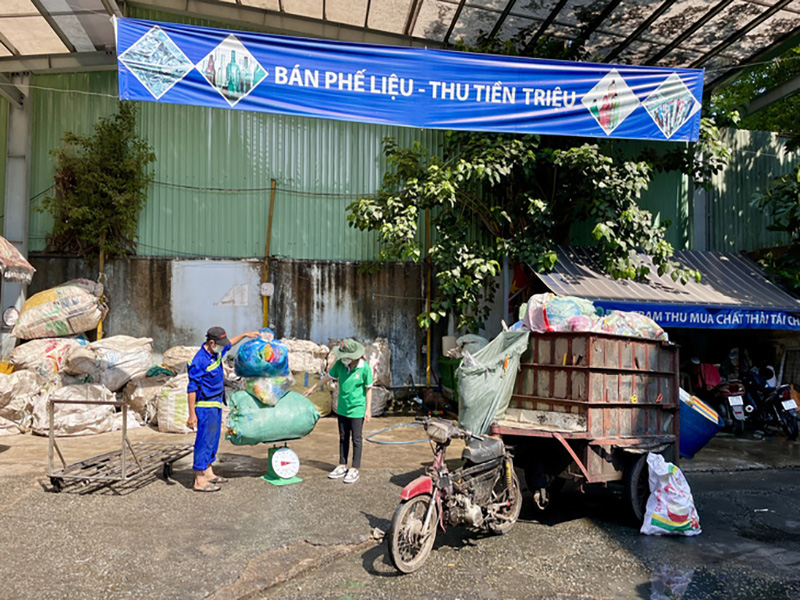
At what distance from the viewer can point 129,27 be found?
22.0 feet

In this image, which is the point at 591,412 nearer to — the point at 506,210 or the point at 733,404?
the point at 506,210

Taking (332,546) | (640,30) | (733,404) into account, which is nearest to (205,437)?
(332,546)

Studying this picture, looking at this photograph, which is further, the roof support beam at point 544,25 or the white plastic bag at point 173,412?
the roof support beam at point 544,25

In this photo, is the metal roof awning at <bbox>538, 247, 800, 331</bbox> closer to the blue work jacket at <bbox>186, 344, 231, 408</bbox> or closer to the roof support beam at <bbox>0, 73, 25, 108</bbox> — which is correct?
the blue work jacket at <bbox>186, 344, 231, 408</bbox>

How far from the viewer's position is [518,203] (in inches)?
428

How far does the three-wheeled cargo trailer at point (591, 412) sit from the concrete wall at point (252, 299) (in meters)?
6.62

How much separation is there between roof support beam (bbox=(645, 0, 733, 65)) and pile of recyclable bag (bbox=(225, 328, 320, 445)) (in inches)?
352

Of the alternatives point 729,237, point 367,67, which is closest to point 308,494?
point 367,67

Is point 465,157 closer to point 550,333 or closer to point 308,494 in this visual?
point 550,333

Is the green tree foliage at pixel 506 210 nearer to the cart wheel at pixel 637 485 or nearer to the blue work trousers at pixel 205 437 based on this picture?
the blue work trousers at pixel 205 437

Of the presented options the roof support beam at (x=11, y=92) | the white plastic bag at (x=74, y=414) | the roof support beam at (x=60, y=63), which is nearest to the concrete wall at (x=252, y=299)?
the white plastic bag at (x=74, y=414)

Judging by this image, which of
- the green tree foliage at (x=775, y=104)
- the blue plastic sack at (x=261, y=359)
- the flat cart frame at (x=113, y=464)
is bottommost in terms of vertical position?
the flat cart frame at (x=113, y=464)

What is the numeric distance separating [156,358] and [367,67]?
7.35m

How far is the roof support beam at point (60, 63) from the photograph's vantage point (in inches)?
442
